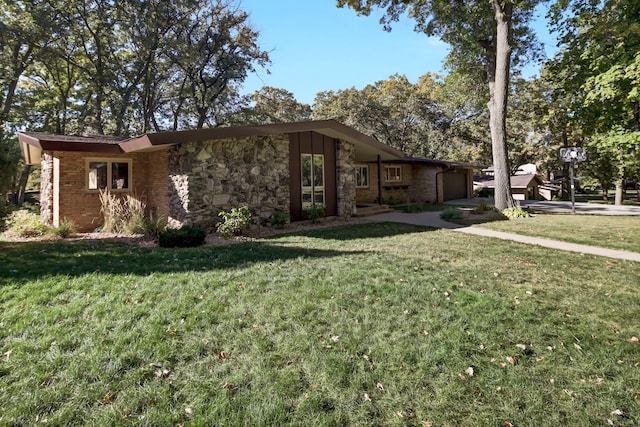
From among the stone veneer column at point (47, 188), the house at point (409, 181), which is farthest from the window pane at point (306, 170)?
the stone veneer column at point (47, 188)

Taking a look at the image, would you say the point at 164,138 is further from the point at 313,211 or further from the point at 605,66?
the point at 605,66

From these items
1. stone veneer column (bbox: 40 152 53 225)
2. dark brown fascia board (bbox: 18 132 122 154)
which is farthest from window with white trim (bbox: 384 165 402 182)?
stone veneer column (bbox: 40 152 53 225)

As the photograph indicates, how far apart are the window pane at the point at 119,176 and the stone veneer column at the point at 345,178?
7.08m

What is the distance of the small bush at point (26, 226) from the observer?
8.20m

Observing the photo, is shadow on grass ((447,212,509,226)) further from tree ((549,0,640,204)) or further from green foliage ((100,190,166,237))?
green foliage ((100,190,166,237))

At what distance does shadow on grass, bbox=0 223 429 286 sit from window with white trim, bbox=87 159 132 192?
310 centimetres

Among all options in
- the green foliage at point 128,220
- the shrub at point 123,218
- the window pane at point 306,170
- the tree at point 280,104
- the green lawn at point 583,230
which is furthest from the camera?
the tree at point 280,104

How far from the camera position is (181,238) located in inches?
282

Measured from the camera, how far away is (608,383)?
→ 8.24 feet

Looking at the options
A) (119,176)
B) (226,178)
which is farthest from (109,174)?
(226,178)

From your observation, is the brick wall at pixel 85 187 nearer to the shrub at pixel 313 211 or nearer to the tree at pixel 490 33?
the shrub at pixel 313 211

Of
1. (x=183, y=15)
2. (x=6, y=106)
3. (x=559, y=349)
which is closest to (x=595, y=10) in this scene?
(x=559, y=349)

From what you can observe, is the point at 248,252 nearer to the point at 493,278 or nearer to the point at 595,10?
the point at 493,278

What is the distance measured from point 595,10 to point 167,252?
1633cm
